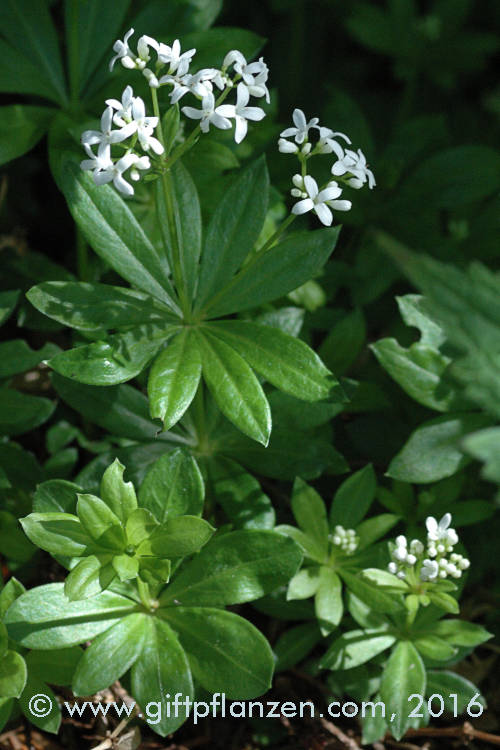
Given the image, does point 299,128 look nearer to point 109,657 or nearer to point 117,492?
point 117,492

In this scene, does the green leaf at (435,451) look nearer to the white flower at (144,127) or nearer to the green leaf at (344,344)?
the green leaf at (344,344)

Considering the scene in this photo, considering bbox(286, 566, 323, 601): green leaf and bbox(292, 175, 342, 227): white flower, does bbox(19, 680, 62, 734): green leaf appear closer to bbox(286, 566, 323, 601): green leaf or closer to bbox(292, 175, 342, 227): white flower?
bbox(286, 566, 323, 601): green leaf

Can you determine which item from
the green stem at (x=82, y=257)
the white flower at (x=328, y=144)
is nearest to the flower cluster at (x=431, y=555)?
the white flower at (x=328, y=144)

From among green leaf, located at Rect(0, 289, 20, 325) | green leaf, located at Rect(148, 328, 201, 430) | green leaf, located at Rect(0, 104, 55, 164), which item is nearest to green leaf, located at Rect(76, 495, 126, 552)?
green leaf, located at Rect(148, 328, 201, 430)

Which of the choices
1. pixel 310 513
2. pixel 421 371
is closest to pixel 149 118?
pixel 421 371

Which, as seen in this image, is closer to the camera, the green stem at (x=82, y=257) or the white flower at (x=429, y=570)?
the white flower at (x=429, y=570)

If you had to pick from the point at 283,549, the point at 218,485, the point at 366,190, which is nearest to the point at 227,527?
the point at 218,485
